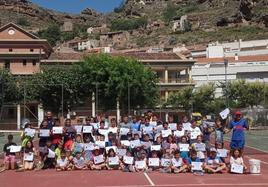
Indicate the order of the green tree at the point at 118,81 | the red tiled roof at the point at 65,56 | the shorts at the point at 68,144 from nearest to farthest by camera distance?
the shorts at the point at 68,144 → the green tree at the point at 118,81 → the red tiled roof at the point at 65,56

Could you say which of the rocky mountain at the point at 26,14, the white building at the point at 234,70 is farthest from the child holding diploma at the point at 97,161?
the rocky mountain at the point at 26,14

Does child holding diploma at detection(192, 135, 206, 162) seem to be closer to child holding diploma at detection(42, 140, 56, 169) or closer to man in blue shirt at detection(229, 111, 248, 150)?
man in blue shirt at detection(229, 111, 248, 150)

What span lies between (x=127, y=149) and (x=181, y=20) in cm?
13537

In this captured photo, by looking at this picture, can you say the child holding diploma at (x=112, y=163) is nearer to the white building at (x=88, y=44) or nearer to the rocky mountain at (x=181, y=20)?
the rocky mountain at (x=181, y=20)

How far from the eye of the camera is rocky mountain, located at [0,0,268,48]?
13212cm

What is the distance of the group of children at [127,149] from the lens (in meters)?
17.4

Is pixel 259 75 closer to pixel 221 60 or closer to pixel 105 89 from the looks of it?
pixel 221 60

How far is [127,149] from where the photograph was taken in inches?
729

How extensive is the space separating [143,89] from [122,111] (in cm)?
314

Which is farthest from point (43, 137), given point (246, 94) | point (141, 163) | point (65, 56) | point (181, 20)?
point (181, 20)

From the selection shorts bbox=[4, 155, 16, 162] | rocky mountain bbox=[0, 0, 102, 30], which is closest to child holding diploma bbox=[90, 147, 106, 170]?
shorts bbox=[4, 155, 16, 162]

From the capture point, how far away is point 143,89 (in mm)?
55094

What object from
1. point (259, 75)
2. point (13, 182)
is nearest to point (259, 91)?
point (259, 75)

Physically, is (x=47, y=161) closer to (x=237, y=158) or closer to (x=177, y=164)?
(x=177, y=164)
